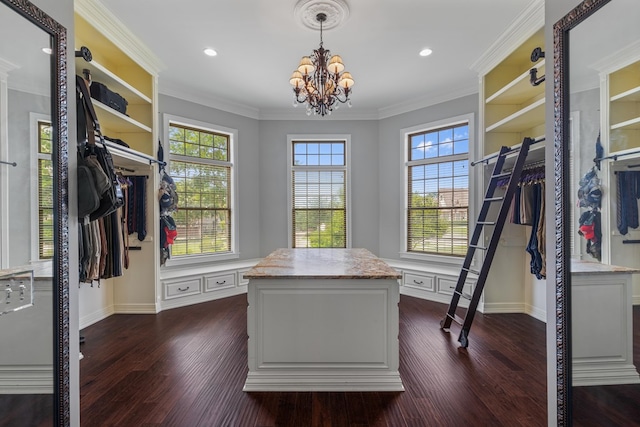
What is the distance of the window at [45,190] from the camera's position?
1223 millimetres

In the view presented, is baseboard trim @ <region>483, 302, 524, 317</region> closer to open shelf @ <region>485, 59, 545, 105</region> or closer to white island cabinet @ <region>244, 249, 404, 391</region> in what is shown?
white island cabinet @ <region>244, 249, 404, 391</region>

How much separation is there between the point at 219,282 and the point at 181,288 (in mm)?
542

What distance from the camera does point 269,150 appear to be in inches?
198

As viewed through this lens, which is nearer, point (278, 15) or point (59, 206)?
point (59, 206)

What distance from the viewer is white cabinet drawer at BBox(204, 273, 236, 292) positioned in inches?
162

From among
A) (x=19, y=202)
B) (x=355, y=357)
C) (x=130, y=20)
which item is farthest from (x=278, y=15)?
(x=355, y=357)

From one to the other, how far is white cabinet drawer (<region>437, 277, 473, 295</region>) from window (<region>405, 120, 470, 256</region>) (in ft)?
1.74

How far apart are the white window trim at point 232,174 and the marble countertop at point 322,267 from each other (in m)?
2.02

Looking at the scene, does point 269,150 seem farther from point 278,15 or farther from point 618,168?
point 618,168

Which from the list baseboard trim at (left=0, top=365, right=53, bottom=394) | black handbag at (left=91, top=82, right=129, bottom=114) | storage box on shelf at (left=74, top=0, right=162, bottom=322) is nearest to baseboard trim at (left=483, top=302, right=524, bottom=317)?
baseboard trim at (left=0, top=365, right=53, bottom=394)

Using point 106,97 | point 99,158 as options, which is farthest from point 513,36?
point 106,97

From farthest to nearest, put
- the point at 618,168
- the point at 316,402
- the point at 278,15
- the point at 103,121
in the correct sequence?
the point at 103,121 < the point at 278,15 < the point at 316,402 < the point at 618,168

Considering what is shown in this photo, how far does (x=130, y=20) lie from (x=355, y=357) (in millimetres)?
3825

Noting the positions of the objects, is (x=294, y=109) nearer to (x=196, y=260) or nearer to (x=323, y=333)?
(x=196, y=260)
